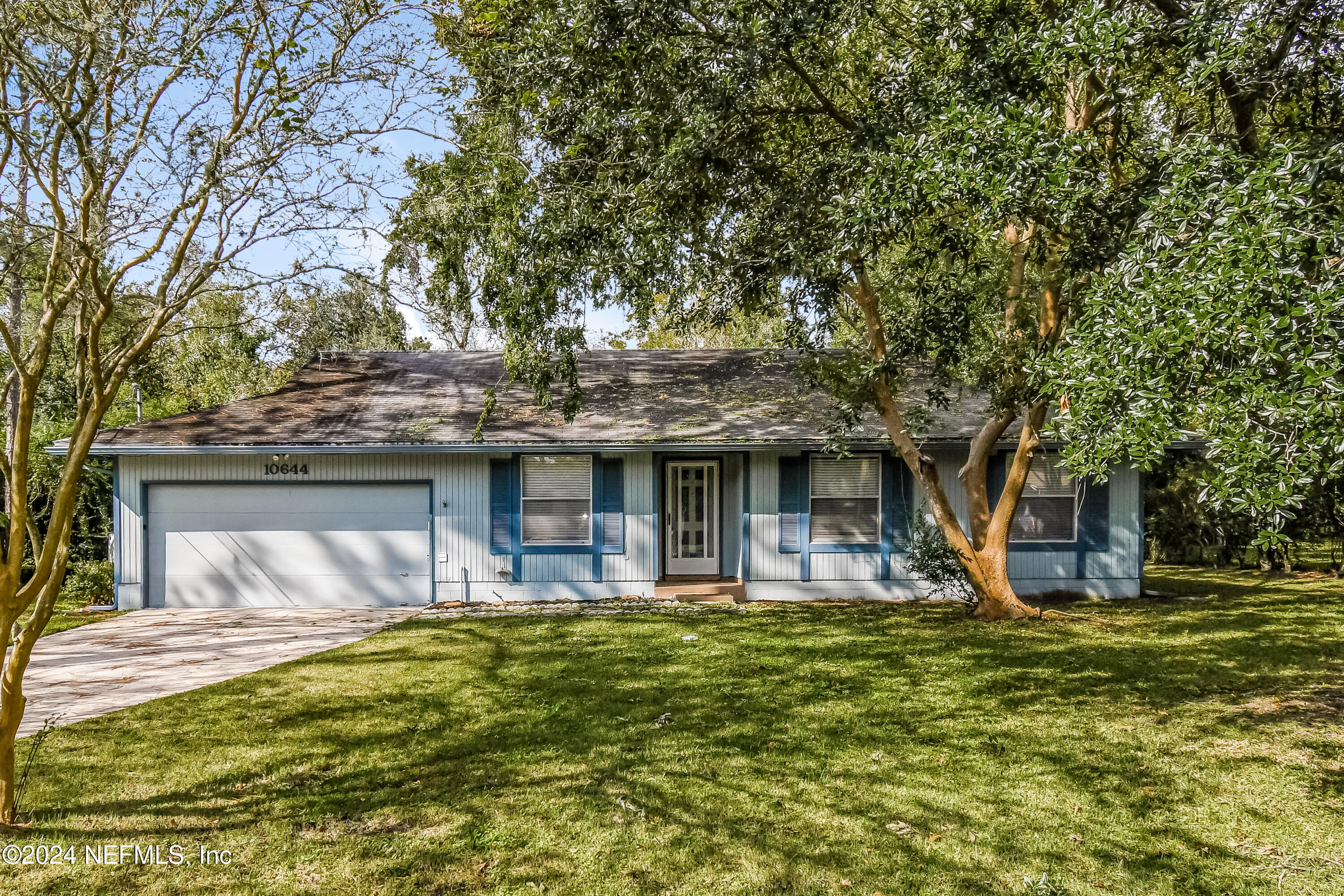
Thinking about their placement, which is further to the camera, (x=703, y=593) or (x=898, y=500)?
(x=898, y=500)

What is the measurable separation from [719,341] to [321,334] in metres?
28.4

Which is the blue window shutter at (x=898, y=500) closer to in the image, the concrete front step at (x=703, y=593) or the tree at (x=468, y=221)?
the concrete front step at (x=703, y=593)

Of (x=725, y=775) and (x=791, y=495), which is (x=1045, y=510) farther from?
(x=725, y=775)

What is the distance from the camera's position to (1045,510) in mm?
12156

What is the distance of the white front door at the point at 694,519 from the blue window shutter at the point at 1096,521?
584 cm

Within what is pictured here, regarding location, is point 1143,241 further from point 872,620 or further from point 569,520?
point 569,520

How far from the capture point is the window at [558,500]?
1175cm

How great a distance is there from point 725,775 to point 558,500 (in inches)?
289

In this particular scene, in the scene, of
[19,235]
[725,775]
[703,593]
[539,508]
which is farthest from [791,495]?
[19,235]

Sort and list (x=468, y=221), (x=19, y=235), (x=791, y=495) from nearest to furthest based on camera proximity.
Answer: (x=19, y=235) → (x=468, y=221) → (x=791, y=495)

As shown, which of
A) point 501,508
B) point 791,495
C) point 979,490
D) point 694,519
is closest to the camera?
point 979,490

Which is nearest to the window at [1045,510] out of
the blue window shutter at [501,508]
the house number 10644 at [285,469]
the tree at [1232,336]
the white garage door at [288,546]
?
the blue window shutter at [501,508]

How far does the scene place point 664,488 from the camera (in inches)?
489

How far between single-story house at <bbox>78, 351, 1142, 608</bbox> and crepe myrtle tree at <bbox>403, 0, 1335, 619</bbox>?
1.68 m
